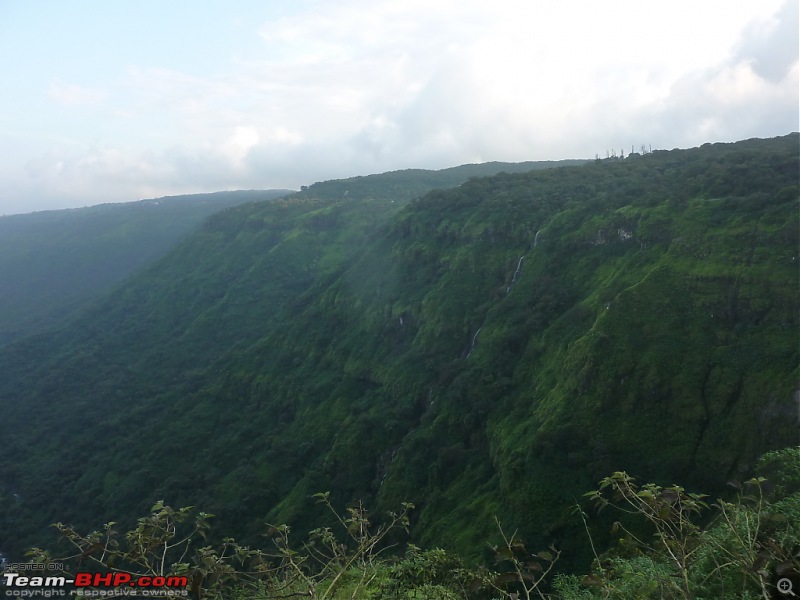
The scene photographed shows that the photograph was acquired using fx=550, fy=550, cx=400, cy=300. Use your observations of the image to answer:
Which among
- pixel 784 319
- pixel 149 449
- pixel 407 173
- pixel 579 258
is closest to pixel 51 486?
pixel 149 449

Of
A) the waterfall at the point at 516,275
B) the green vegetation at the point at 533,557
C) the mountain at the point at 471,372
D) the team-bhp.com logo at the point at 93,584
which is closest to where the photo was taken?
the green vegetation at the point at 533,557

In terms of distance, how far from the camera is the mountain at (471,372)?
3572 centimetres

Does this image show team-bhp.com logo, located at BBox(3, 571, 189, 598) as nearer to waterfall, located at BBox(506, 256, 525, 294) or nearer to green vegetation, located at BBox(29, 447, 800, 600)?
green vegetation, located at BBox(29, 447, 800, 600)

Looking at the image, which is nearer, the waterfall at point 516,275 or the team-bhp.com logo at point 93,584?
the team-bhp.com logo at point 93,584

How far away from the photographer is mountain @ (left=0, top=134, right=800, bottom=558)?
117 feet

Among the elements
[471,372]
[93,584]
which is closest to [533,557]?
[93,584]

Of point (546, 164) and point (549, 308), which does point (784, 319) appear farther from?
point (546, 164)

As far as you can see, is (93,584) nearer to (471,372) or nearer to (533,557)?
(533,557)

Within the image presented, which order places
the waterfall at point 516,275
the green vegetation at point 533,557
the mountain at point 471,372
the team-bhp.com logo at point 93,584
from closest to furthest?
the green vegetation at point 533,557, the team-bhp.com logo at point 93,584, the mountain at point 471,372, the waterfall at point 516,275

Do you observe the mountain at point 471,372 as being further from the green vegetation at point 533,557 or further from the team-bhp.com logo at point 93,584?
the team-bhp.com logo at point 93,584

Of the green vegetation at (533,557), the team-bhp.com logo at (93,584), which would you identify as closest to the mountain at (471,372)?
the green vegetation at (533,557)

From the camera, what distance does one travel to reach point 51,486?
6900 centimetres

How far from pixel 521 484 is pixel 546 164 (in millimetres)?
143776

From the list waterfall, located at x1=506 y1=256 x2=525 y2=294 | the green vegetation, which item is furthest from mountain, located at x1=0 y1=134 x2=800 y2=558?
the green vegetation
